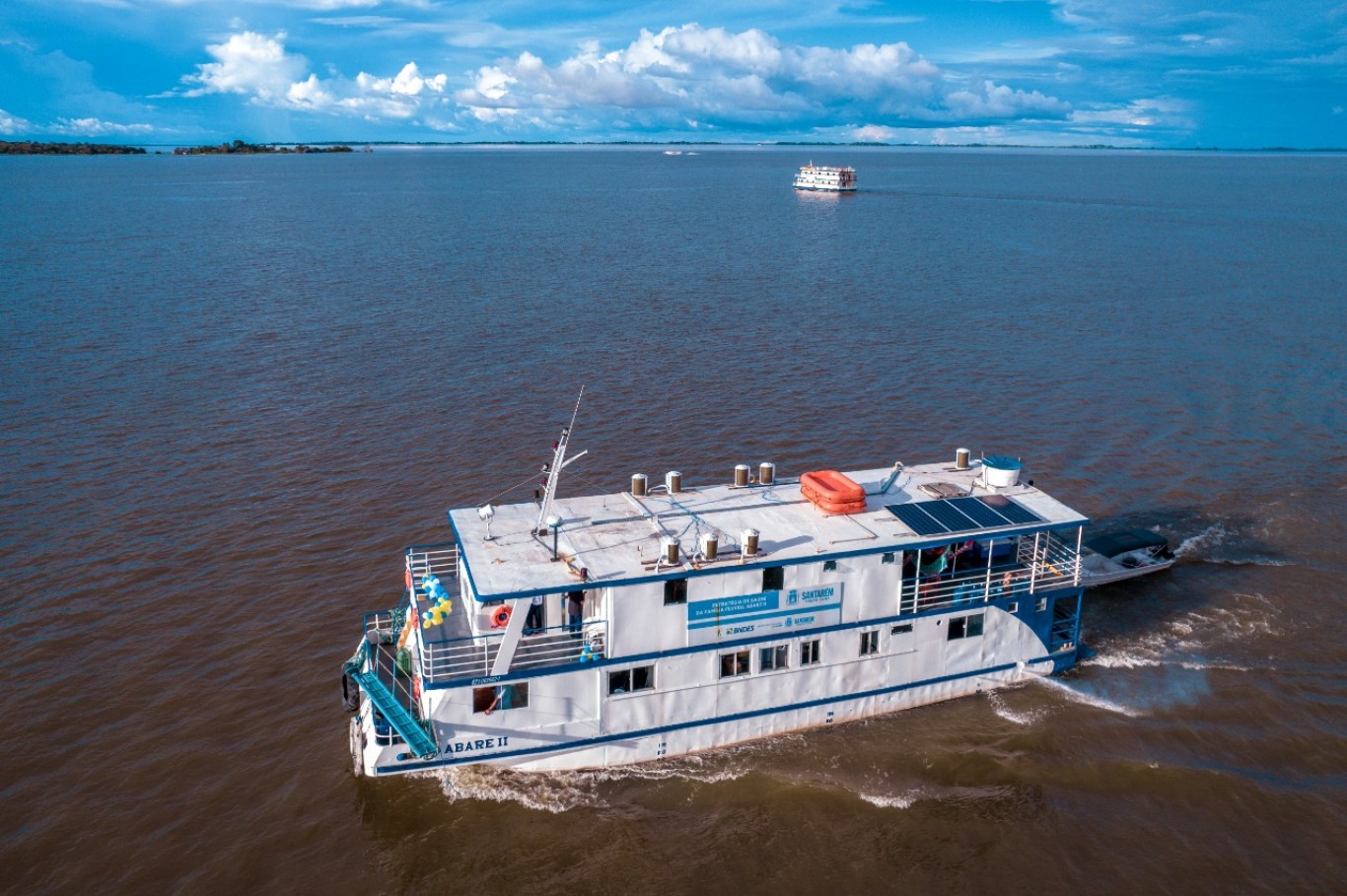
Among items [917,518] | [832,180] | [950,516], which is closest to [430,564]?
[917,518]

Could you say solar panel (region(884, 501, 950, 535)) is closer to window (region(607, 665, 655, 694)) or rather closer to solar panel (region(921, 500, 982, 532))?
solar panel (region(921, 500, 982, 532))

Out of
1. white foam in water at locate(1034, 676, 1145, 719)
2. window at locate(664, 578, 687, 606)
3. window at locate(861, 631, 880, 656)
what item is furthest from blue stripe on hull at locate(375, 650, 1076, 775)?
window at locate(664, 578, 687, 606)

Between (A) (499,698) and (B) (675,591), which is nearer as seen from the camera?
(A) (499,698)

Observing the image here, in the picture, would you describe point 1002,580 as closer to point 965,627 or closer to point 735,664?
point 965,627

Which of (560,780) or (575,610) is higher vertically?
(575,610)

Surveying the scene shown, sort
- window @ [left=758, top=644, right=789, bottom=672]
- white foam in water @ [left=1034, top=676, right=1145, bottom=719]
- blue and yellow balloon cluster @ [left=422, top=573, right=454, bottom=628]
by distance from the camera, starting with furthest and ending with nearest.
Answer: white foam in water @ [left=1034, top=676, right=1145, bottom=719], window @ [left=758, top=644, right=789, bottom=672], blue and yellow balloon cluster @ [left=422, top=573, right=454, bottom=628]

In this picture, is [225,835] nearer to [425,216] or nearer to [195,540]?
[195,540]

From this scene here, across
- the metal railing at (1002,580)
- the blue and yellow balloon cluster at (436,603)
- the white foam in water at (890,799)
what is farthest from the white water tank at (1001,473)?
the blue and yellow balloon cluster at (436,603)

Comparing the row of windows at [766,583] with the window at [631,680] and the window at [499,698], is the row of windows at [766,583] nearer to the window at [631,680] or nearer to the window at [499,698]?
the window at [631,680]
